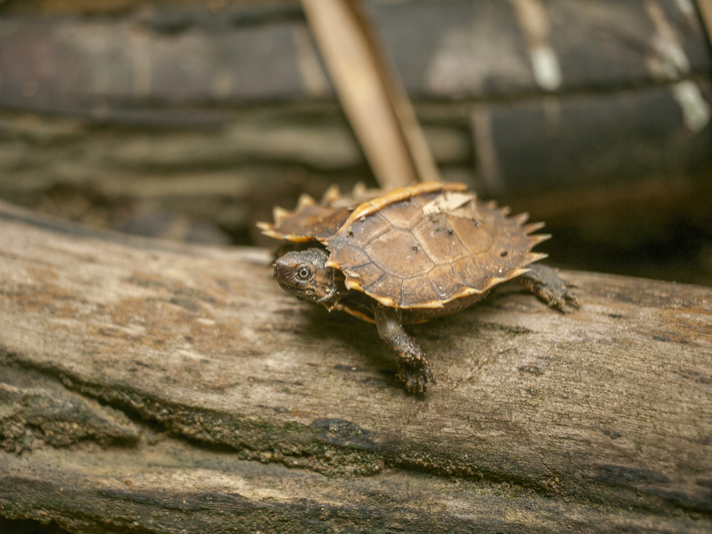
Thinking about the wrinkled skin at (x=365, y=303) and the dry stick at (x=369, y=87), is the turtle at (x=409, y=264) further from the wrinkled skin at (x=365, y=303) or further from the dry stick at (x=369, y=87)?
the dry stick at (x=369, y=87)

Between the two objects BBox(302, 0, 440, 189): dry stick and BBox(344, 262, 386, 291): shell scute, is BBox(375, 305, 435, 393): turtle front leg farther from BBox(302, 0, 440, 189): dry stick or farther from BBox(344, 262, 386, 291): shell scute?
BBox(302, 0, 440, 189): dry stick

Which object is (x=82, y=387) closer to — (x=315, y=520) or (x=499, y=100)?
(x=315, y=520)

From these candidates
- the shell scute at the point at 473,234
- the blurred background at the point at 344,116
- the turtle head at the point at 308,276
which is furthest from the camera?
the blurred background at the point at 344,116

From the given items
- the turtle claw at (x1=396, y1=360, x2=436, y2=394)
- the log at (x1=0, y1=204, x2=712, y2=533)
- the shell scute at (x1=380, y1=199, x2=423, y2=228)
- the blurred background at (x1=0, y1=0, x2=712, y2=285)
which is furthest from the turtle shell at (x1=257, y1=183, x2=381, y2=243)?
the blurred background at (x1=0, y1=0, x2=712, y2=285)

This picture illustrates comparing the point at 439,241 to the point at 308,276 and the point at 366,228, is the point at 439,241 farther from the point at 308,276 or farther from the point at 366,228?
the point at 308,276

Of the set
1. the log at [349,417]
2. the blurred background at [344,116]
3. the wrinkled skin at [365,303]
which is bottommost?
the log at [349,417]

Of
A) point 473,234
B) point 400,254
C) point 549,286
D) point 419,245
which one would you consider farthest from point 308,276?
point 549,286

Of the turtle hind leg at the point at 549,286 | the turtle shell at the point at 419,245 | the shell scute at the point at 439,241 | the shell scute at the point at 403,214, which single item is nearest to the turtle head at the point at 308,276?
the turtle shell at the point at 419,245
